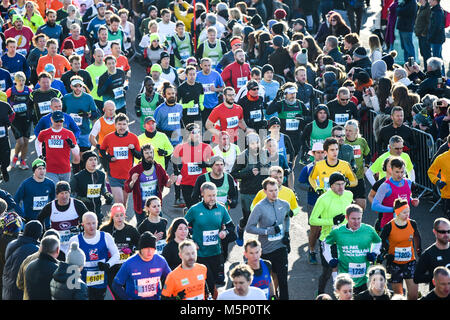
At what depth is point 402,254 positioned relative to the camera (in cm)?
1133

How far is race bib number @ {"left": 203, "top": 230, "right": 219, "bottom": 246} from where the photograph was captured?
38.1 feet

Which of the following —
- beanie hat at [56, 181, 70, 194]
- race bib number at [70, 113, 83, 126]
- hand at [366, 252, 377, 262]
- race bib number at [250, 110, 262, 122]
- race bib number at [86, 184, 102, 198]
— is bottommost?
hand at [366, 252, 377, 262]

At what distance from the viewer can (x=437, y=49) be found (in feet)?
68.5

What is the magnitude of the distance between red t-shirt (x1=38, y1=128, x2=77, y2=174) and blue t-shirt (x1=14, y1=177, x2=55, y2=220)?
1.58m

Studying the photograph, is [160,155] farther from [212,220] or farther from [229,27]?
[229,27]

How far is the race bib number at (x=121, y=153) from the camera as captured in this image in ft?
46.4

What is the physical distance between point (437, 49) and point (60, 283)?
13.3 meters

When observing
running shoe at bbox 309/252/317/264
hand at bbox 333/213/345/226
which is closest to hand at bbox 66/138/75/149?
running shoe at bbox 309/252/317/264

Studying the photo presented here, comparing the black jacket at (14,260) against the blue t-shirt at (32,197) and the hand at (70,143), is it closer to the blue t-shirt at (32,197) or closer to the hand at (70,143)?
the blue t-shirt at (32,197)

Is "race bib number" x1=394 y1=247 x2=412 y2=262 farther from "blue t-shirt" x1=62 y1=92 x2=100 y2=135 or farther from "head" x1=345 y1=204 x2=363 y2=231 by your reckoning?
"blue t-shirt" x1=62 y1=92 x2=100 y2=135

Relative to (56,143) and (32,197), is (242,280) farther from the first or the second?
(56,143)

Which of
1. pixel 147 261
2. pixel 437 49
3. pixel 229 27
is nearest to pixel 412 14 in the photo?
pixel 437 49

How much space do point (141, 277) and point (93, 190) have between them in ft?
10.3

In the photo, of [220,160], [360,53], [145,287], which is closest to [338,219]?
[220,160]
